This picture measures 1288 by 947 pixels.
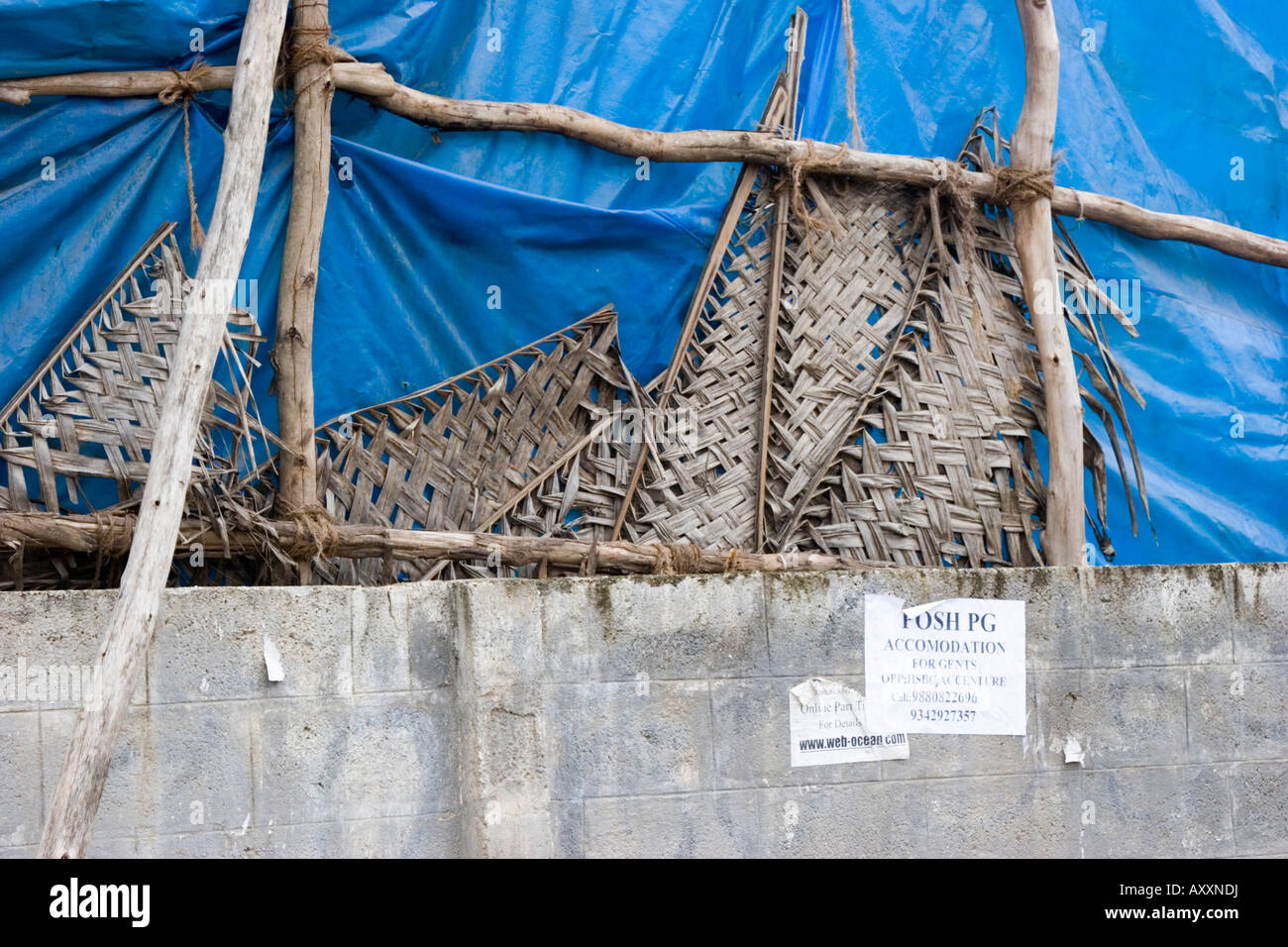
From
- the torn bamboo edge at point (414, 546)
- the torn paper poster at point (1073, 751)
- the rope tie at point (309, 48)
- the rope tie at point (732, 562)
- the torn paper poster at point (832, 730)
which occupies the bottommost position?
the torn paper poster at point (1073, 751)

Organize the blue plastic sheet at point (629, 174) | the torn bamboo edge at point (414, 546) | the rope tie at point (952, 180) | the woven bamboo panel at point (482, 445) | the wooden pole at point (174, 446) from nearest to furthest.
Answer: the wooden pole at point (174, 446)
the torn bamboo edge at point (414, 546)
the blue plastic sheet at point (629, 174)
the woven bamboo panel at point (482, 445)
the rope tie at point (952, 180)

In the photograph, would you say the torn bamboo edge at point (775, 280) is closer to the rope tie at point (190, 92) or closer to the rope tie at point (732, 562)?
the rope tie at point (732, 562)

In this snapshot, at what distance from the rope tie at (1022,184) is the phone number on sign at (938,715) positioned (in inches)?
81.3

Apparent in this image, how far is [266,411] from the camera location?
172 inches

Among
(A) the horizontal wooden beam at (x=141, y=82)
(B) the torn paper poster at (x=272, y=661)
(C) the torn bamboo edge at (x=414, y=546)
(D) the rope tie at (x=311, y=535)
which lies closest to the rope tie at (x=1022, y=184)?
(C) the torn bamboo edge at (x=414, y=546)

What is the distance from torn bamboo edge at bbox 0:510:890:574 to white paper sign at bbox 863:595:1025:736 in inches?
24.1

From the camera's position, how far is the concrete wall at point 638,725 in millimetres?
3678

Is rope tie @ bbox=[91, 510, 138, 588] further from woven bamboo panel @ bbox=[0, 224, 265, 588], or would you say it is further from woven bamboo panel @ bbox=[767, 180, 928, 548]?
woven bamboo panel @ bbox=[767, 180, 928, 548]

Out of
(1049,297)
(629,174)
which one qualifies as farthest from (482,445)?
(1049,297)

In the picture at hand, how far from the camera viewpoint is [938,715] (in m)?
4.08

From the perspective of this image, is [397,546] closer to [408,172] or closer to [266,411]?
[266,411]

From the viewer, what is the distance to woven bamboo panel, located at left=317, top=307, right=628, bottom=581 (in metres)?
4.45

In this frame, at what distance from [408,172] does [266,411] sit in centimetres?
97

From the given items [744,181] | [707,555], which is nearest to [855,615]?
[707,555]
